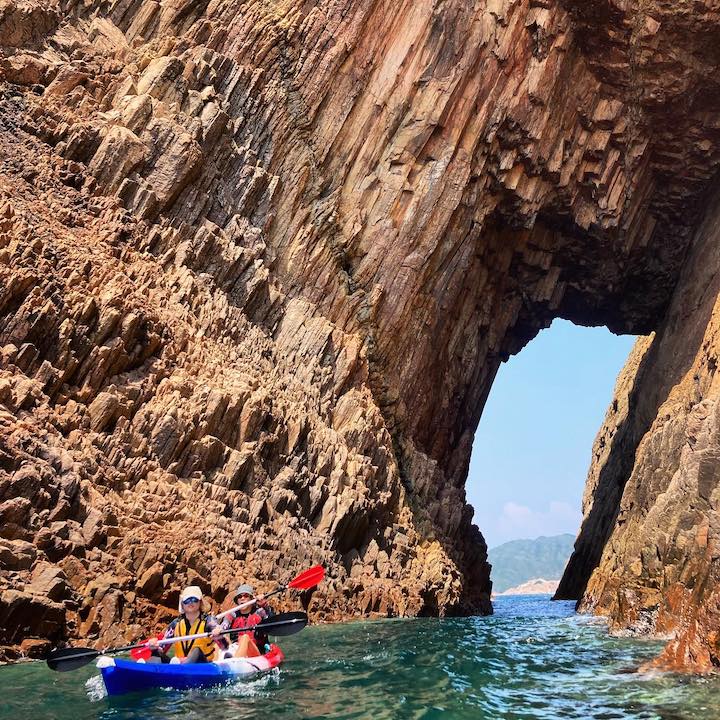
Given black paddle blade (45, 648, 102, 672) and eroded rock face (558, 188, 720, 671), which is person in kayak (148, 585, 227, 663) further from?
eroded rock face (558, 188, 720, 671)

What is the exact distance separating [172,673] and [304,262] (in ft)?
75.6

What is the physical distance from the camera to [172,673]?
1295cm

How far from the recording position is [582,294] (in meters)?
46.4

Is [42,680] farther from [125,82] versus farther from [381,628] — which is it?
[125,82]

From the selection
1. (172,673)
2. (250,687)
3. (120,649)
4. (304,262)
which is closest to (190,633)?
(172,673)

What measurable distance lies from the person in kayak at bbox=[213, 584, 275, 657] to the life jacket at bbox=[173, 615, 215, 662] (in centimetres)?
25

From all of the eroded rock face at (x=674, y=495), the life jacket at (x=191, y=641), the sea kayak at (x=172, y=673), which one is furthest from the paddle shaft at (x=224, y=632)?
the eroded rock face at (x=674, y=495)

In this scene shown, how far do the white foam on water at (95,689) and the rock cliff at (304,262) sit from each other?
2975 millimetres

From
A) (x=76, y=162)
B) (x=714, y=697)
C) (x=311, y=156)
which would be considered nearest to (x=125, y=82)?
(x=76, y=162)

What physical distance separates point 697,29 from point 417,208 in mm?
15173

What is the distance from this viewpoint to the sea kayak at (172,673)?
1230 cm

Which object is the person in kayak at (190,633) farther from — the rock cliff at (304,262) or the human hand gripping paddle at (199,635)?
the rock cliff at (304,262)

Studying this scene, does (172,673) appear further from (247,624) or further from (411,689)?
(411,689)

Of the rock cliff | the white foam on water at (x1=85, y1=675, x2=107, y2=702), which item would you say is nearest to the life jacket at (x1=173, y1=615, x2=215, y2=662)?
the white foam on water at (x1=85, y1=675, x2=107, y2=702)
